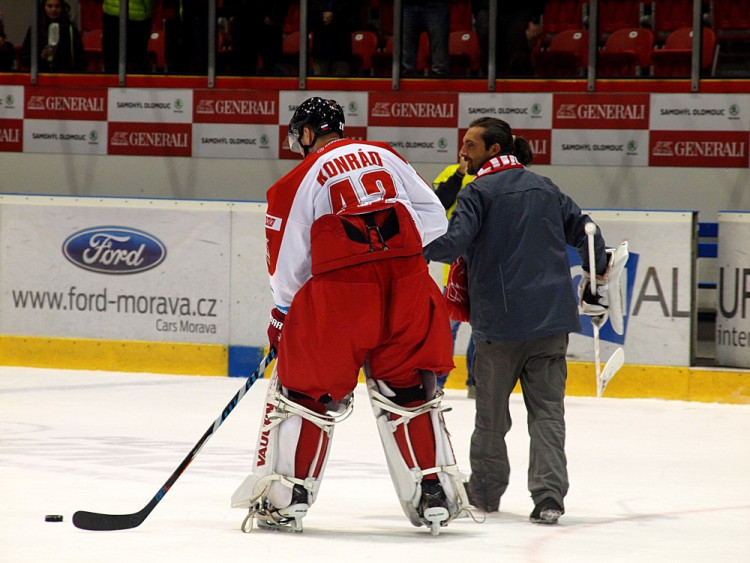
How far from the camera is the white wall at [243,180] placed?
9594 mm

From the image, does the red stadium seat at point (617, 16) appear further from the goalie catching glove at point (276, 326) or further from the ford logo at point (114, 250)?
the goalie catching glove at point (276, 326)

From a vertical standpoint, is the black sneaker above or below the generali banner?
below

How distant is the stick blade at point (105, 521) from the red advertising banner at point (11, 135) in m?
8.15

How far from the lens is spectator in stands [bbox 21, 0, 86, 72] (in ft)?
35.8

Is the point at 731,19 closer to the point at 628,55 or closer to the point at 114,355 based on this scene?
the point at 628,55

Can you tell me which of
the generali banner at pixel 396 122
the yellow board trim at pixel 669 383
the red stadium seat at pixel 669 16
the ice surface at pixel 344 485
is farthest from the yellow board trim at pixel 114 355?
the red stadium seat at pixel 669 16

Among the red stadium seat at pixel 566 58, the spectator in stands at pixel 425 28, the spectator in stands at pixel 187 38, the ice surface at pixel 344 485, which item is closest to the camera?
the ice surface at pixel 344 485

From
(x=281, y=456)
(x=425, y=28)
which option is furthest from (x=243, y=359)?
(x=281, y=456)

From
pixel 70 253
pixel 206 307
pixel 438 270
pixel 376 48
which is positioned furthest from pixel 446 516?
pixel 376 48

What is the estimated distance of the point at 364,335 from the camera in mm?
3525

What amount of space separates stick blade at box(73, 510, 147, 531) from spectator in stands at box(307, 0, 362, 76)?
7204 mm

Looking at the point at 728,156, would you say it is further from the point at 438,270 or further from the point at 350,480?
the point at 350,480

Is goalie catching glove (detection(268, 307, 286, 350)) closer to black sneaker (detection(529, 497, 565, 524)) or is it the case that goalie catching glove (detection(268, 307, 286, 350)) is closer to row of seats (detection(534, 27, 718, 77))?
black sneaker (detection(529, 497, 565, 524))

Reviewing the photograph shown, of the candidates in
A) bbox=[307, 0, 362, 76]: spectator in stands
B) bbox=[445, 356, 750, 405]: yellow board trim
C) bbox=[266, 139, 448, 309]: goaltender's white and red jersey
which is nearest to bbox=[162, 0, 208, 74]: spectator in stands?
bbox=[307, 0, 362, 76]: spectator in stands
